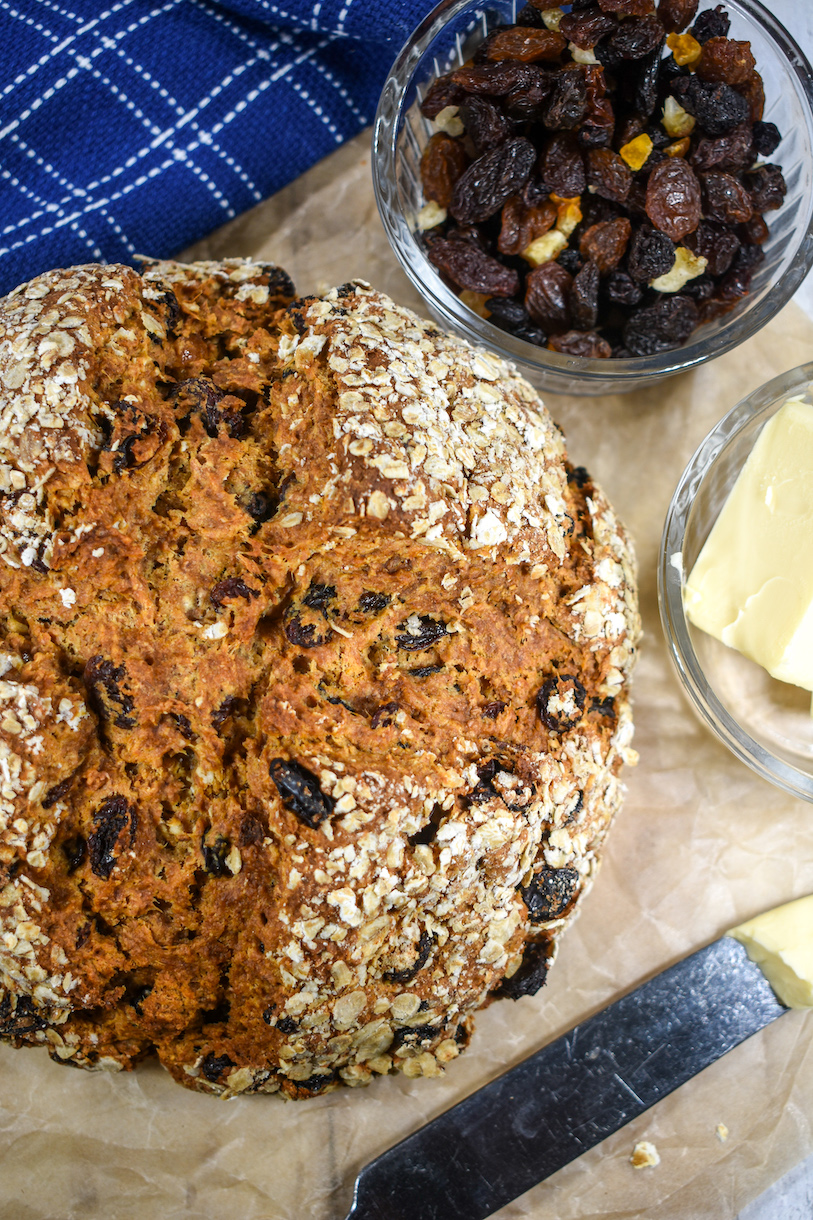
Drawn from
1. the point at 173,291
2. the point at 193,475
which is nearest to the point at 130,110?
the point at 173,291

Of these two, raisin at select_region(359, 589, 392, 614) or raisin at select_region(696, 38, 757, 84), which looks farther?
raisin at select_region(696, 38, 757, 84)

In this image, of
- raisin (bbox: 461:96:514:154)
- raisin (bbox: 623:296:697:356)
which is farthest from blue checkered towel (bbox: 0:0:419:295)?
raisin (bbox: 623:296:697:356)

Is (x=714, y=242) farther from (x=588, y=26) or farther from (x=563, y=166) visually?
(x=588, y=26)

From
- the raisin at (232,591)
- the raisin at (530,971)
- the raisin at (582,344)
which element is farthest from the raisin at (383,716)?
the raisin at (582,344)

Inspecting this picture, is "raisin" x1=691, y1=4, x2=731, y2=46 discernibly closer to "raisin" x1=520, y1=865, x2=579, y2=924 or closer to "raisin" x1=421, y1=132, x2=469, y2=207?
"raisin" x1=421, y1=132, x2=469, y2=207

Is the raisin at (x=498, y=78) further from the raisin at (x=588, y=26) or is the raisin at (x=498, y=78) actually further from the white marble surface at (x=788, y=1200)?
the white marble surface at (x=788, y=1200)

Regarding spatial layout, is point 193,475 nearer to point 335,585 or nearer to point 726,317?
point 335,585
